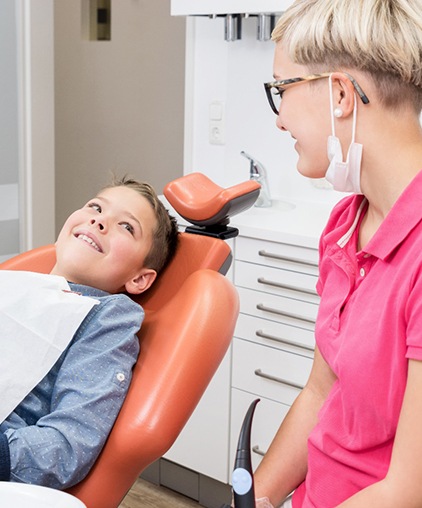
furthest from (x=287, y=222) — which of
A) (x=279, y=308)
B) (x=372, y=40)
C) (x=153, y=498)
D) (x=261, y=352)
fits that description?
(x=372, y=40)

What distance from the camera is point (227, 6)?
2.66 m

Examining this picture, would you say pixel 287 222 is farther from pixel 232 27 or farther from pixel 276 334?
pixel 232 27

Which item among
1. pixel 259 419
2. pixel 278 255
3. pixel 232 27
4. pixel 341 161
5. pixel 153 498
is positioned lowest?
pixel 153 498

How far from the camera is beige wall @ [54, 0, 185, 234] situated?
379 cm

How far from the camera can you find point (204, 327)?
1542mm

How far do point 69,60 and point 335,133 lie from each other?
2.90 meters

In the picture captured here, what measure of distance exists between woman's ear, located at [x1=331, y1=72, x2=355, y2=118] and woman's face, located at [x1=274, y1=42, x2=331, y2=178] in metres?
0.01

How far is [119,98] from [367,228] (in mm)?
2748

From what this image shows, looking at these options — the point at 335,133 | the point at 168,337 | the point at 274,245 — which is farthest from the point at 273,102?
the point at 274,245

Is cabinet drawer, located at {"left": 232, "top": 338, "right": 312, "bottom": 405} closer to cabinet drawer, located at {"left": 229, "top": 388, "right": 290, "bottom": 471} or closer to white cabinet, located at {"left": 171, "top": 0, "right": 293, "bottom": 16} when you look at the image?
cabinet drawer, located at {"left": 229, "top": 388, "right": 290, "bottom": 471}

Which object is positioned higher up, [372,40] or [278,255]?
[372,40]

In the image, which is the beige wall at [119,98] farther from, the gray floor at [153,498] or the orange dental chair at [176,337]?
the orange dental chair at [176,337]

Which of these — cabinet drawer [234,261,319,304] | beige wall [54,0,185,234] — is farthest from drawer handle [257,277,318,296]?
beige wall [54,0,185,234]

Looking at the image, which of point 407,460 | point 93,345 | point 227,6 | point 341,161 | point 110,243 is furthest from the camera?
point 227,6
